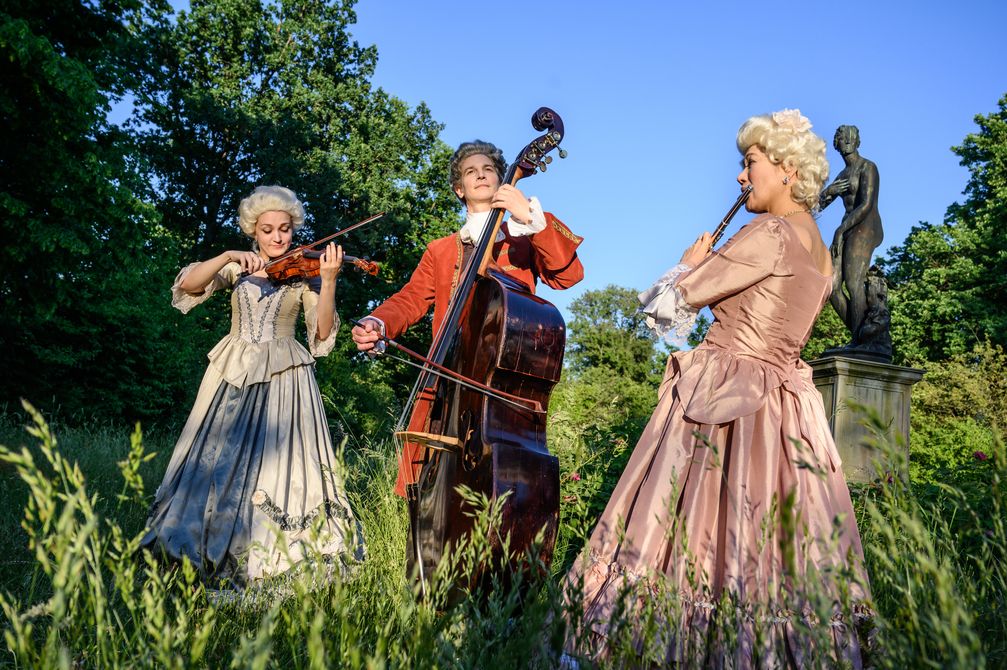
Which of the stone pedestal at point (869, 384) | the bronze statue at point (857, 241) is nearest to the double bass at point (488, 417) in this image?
the stone pedestal at point (869, 384)

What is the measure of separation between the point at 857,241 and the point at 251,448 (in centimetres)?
627

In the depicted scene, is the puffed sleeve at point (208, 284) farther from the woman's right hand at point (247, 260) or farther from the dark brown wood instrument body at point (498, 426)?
the dark brown wood instrument body at point (498, 426)

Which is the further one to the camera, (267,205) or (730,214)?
(267,205)

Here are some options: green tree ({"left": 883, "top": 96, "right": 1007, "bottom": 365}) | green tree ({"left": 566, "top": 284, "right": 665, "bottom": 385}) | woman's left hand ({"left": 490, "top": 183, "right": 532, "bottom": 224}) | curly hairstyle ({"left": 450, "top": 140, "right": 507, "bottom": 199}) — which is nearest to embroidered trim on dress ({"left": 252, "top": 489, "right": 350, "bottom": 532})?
woman's left hand ({"left": 490, "top": 183, "right": 532, "bottom": 224})

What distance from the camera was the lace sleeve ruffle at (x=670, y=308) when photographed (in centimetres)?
259

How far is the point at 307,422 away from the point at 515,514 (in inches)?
65.7

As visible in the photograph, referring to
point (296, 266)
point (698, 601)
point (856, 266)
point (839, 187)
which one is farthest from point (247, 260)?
point (856, 266)

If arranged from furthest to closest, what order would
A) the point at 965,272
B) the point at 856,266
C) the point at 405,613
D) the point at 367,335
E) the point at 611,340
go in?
1. the point at 611,340
2. the point at 965,272
3. the point at 856,266
4. the point at 367,335
5. the point at 405,613

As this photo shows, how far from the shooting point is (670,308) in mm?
2590

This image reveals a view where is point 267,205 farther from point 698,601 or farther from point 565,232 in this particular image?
point 698,601

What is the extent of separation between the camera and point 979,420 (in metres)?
14.6

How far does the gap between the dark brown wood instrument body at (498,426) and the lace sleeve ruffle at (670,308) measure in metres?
0.45

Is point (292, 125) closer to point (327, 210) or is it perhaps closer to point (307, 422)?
point (327, 210)

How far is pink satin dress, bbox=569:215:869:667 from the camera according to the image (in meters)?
2.27
